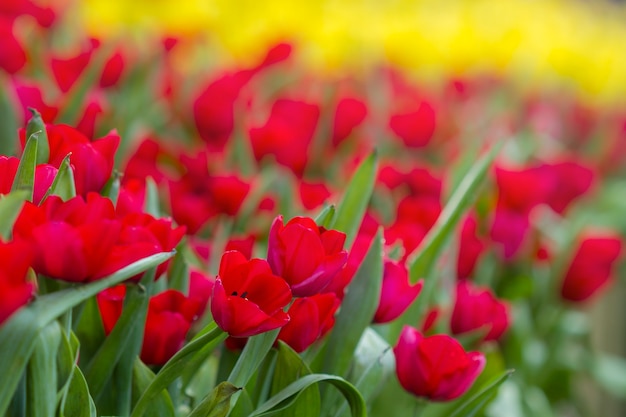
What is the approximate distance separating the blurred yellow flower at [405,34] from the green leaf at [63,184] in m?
1.15

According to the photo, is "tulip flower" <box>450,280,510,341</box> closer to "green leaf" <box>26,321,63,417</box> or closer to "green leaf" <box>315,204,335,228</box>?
"green leaf" <box>315,204,335,228</box>

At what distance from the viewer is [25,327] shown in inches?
17.2

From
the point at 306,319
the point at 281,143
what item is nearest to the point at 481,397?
the point at 306,319

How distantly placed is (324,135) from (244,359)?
83 cm

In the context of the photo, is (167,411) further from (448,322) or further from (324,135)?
(324,135)

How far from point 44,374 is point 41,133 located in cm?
17

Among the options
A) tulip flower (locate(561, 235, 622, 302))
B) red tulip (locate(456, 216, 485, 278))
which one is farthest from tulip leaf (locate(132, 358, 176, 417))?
tulip flower (locate(561, 235, 622, 302))

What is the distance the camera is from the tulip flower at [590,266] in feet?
3.82

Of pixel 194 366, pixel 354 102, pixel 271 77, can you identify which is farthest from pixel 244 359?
pixel 271 77

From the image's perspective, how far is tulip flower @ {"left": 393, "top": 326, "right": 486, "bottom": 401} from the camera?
2.06 ft

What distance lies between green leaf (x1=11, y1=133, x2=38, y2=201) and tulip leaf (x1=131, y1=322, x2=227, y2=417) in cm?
13

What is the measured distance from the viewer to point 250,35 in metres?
2.23

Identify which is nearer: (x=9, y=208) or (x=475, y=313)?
(x=9, y=208)

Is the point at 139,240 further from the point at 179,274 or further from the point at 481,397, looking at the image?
the point at 481,397
